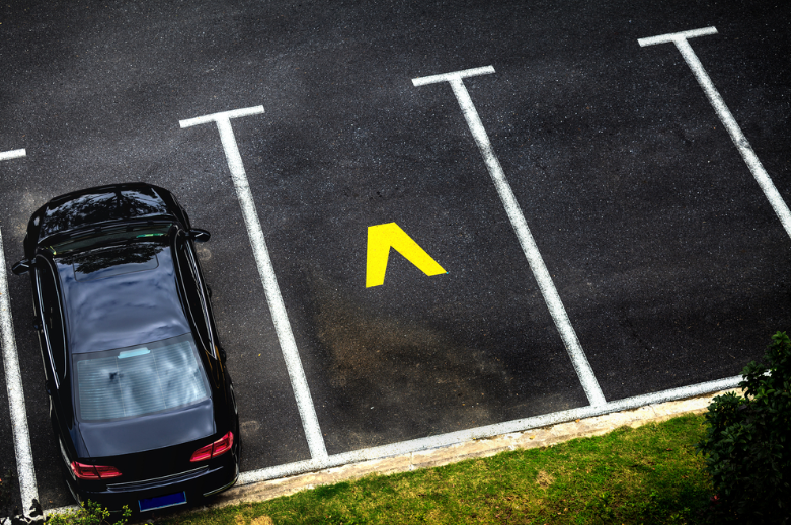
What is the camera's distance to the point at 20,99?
9.43 meters

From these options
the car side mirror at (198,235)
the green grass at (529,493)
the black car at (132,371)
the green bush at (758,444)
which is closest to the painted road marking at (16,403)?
the black car at (132,371)

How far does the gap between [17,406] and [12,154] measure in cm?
358

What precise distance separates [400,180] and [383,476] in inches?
155

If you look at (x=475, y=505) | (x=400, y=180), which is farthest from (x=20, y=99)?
(x=475, y=505)

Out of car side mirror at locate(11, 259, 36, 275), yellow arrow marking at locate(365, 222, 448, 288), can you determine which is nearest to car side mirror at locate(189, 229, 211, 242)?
car side mirror at locate(11, 259, 36, 275)

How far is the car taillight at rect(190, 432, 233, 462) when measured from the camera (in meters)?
6.37

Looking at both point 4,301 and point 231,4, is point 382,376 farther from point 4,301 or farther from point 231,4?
point 231,4

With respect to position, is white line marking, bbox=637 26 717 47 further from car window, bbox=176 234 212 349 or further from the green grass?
car window, bbox=176 234 212 349

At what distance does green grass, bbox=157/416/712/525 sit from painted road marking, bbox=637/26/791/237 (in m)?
3.65

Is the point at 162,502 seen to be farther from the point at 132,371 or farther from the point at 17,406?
the point at 17,406

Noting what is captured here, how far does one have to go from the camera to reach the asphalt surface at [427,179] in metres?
7.69

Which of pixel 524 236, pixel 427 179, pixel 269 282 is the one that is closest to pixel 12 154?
pixel 269 282

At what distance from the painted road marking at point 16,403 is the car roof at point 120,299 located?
58.4 inches

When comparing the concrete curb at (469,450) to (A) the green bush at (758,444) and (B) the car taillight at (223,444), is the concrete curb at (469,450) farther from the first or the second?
(A) the green bush at (758,444)
